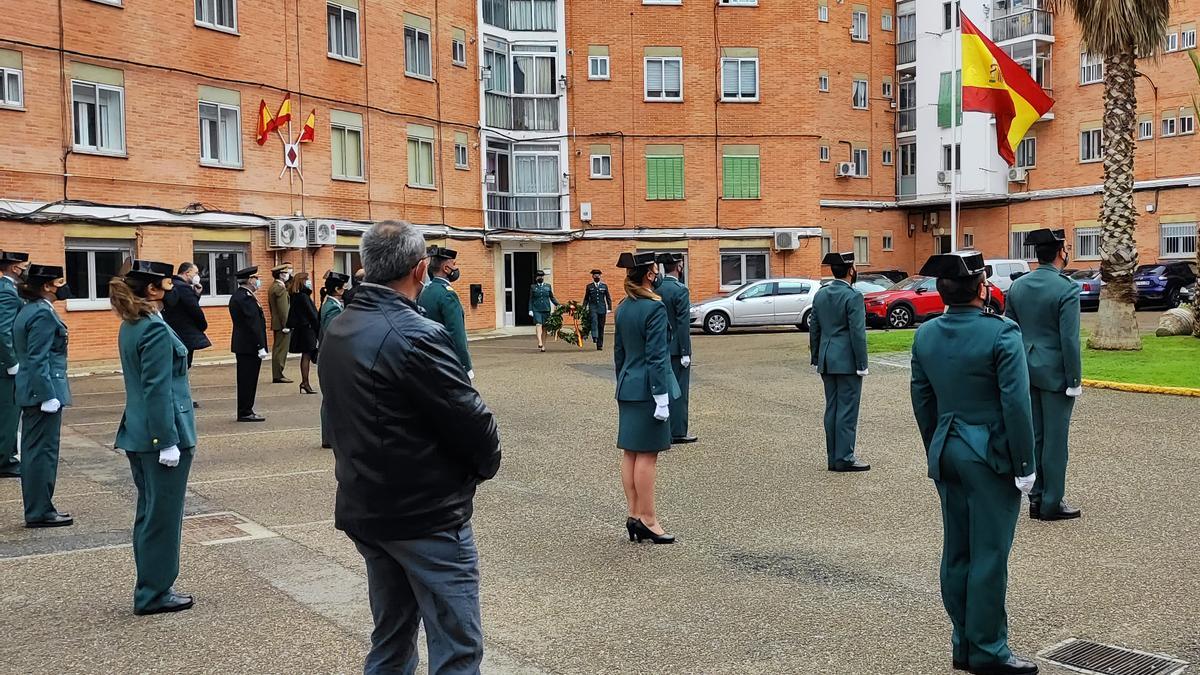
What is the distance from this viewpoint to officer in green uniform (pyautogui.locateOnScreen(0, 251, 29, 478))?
1002 centimetres

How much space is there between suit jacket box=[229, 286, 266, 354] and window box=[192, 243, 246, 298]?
10.3 m

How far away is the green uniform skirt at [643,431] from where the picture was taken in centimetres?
764

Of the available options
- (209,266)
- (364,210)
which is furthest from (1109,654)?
(364,210)

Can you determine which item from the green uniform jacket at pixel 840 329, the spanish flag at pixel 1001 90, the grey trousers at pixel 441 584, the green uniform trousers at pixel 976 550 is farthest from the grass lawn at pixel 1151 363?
the grey trousers at pixel 441 584

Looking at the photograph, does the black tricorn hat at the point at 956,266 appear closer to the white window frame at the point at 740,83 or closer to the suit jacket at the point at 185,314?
the suit jacket at the point at 185,314

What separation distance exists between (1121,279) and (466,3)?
69.7 feet

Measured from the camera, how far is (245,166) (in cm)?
2555

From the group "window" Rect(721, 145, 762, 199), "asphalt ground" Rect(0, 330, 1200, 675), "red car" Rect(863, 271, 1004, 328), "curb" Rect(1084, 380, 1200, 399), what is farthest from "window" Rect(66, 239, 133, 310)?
"window" Rect(721, 145, 762, 199)

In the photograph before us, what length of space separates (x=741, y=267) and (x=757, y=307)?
21.3 ft

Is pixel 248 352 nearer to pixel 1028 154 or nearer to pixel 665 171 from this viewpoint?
pixel 665 171

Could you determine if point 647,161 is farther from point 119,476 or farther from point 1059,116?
point 119,476

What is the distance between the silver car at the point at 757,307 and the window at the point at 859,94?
1813 centimetres

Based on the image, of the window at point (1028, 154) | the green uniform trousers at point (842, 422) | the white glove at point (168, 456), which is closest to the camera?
the white glove at point (168, 456)

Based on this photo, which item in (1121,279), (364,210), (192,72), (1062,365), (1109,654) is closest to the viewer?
(1109,654)
